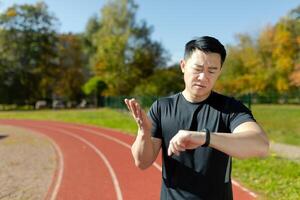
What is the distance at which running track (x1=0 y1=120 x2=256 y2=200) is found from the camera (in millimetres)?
9269

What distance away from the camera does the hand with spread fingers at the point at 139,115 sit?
2260mm

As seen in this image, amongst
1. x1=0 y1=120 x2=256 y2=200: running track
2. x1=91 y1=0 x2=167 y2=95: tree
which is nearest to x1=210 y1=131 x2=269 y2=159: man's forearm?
x1=0 y1=120 x2=256 y2=200: running track

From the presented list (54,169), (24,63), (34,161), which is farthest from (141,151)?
(24,63)

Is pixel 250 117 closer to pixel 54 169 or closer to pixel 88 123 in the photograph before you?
pixel 54 169

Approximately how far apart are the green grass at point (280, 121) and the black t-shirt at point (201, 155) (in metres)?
14.5

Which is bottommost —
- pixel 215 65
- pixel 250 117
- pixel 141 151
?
pixel 141 151

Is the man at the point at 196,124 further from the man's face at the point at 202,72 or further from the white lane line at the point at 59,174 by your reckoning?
the white lane line at the point at 59,174

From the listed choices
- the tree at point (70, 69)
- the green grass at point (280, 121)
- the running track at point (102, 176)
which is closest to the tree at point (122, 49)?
the tree at point (70, 69)

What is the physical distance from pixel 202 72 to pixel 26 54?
198 ft

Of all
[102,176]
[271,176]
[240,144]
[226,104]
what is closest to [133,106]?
[226,104]

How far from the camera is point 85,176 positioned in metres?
11.6

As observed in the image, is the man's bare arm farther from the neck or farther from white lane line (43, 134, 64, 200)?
white lane line (43, 134, 64, 200)

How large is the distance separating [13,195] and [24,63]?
52744 millimetres

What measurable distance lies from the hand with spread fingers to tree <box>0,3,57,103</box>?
56.4 meters
